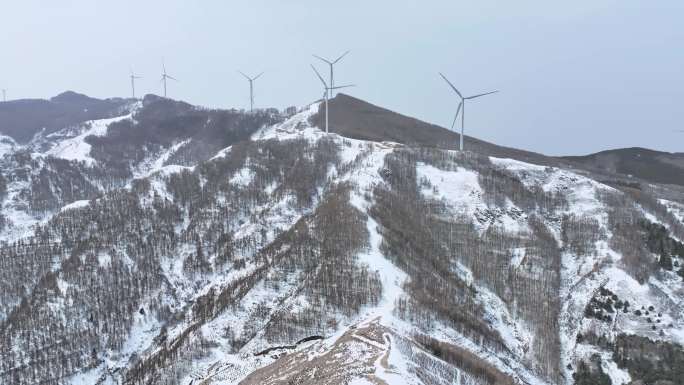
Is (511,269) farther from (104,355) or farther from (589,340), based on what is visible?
(104,355)

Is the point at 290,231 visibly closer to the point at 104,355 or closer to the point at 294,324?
the point at 294,324

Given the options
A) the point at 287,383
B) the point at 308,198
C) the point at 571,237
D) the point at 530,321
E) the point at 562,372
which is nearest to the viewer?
the point at 287,383

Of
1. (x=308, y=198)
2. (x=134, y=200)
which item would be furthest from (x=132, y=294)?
(x=308, y=198)

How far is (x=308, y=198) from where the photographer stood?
180375mm

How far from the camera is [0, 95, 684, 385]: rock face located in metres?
107

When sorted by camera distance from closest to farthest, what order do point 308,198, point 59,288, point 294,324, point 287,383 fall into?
1. point 287,383
2. point 294,324
3. point 59,288
4. point 308,198

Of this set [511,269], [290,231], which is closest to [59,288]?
[290,231]

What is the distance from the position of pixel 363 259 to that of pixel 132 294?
2843 inches

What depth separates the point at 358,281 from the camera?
117 metres

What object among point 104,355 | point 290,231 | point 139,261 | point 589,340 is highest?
point 290,231

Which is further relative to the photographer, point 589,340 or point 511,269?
point 511,269

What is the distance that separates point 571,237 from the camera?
156 meters

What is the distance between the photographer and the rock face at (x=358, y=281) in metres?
107

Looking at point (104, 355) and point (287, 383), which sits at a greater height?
point (287, 383)
